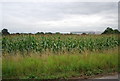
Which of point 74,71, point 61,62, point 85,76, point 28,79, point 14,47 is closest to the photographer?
point 28,79

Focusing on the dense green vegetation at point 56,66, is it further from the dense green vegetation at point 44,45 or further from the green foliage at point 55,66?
the dense green vegetation at point 44,45

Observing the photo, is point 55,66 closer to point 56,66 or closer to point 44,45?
point 56,66

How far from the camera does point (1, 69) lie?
9445 millimetres

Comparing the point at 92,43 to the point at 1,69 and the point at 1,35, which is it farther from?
the point at 1,69

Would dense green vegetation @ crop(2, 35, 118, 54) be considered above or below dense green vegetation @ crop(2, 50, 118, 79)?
above

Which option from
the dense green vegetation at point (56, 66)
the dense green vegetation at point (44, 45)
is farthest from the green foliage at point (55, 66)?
the dense green vegetation at point (44, 45)

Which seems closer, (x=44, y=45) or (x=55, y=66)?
(x=55, y=66)

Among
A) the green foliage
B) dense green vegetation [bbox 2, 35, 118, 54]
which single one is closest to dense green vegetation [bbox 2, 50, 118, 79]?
the green foliage

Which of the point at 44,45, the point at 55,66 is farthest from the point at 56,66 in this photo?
the point at 44,45

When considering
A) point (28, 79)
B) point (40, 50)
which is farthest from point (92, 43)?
point (28, 79)

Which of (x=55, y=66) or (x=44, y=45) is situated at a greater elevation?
(x=44, y=45)

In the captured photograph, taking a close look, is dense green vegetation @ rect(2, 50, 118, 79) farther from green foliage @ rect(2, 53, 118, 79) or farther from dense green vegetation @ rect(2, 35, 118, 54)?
dense green vegetation @ rect(2, 35, 118, 54)

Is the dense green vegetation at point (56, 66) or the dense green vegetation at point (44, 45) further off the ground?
the dense green vegetation at point (44, 45)

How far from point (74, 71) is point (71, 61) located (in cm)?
107
